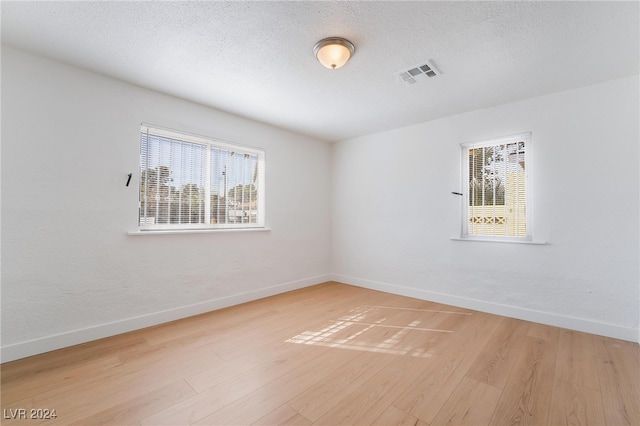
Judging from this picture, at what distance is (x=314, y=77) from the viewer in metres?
2.72

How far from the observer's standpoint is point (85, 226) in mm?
2594

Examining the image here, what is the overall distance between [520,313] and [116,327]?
437 centimetres

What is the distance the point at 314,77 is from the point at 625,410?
3351 millimetres

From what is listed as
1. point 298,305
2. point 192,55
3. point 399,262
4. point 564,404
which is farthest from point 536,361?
point 192,55

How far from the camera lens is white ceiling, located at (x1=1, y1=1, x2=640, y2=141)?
187 centimetres

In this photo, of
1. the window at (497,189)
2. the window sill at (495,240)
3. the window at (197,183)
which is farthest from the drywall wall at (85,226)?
the window at (497,189)

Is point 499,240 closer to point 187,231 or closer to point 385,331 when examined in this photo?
point 385,331

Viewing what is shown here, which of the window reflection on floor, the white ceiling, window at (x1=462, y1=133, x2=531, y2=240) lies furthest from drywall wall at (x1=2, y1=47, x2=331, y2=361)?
window at (x1=462, y1=133, x2=531, y2=240)

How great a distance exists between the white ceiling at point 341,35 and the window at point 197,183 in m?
0.60

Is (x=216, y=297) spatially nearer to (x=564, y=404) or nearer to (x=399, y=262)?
(x=399, y=262)

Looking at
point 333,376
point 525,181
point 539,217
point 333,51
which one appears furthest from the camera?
point 525,181

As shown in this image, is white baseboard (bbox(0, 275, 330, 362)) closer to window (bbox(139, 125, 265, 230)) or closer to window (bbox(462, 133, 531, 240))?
window (bbox(139, 125, 265, 230))

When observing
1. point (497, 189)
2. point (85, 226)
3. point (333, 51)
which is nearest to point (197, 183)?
point (85, 226)

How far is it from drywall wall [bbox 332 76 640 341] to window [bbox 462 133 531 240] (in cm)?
11
